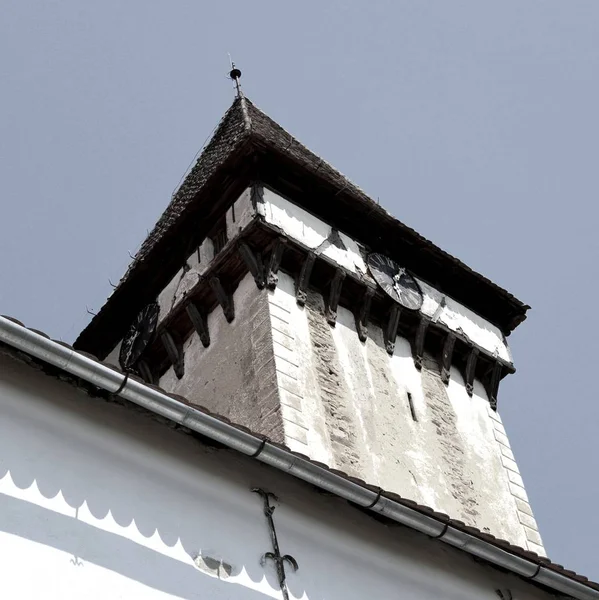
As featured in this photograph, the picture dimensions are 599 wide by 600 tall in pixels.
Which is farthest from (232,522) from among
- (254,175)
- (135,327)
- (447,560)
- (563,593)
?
(135,327)

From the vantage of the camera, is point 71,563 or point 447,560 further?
point 447,560

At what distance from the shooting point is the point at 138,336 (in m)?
14.0

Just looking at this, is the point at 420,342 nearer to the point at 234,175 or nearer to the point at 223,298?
the point at 223,298

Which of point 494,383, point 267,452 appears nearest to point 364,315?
point 494,383

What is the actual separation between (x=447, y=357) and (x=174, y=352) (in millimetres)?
3525

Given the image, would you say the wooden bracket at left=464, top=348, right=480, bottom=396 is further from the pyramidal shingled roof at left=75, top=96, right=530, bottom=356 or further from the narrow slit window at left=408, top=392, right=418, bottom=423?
the narrow slit window at left=408, top=392, right=418, bottom=423

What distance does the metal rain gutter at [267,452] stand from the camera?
5.93 metres

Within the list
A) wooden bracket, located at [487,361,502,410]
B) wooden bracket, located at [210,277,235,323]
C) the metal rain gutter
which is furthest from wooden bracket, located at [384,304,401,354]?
the metal rain gutter

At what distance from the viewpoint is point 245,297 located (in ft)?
40.2

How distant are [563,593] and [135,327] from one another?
299 inches

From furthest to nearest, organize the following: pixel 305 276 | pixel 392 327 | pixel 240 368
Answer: pixel 392 327, pixel 305 276, pixel 240 368

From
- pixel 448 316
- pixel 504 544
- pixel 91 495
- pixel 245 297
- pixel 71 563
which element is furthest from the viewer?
pixel 448 316

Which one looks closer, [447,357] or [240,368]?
[240,368]

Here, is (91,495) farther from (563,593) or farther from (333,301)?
(333,301)
